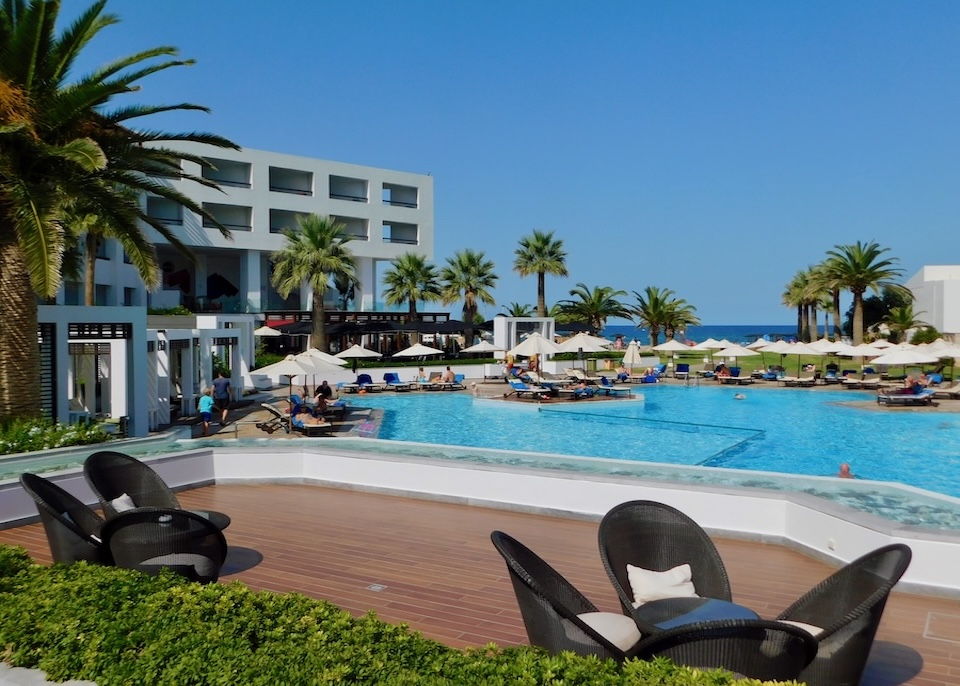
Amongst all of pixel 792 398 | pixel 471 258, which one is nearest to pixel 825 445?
pixel 792 398

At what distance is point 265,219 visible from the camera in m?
45.6

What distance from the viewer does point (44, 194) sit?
1120 centimetres

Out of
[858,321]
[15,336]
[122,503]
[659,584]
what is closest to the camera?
[659,584]

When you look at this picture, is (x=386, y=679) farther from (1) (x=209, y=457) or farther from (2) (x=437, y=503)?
(1) (x=209, y=457)

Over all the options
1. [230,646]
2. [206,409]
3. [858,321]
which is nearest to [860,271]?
[858,321]

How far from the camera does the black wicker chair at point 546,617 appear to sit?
3.93 metres

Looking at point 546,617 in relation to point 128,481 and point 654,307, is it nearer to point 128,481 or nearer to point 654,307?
point 128,481

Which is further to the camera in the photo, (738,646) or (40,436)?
(40,436)

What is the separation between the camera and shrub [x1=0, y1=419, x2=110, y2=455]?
11.2 metres

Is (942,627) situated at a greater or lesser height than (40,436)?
lesser

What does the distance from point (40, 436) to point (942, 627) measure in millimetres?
11753

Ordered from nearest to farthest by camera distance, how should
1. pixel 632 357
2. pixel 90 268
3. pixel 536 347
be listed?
pixel 90 268, pixel 536 347, pixel 632 357

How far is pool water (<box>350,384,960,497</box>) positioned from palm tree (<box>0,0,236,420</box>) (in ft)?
31.2

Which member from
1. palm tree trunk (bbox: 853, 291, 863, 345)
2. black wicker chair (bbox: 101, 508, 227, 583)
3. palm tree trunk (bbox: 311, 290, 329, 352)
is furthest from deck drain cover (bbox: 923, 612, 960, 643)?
palm tree trunk (bbox: 853, 291, 863, 345)
